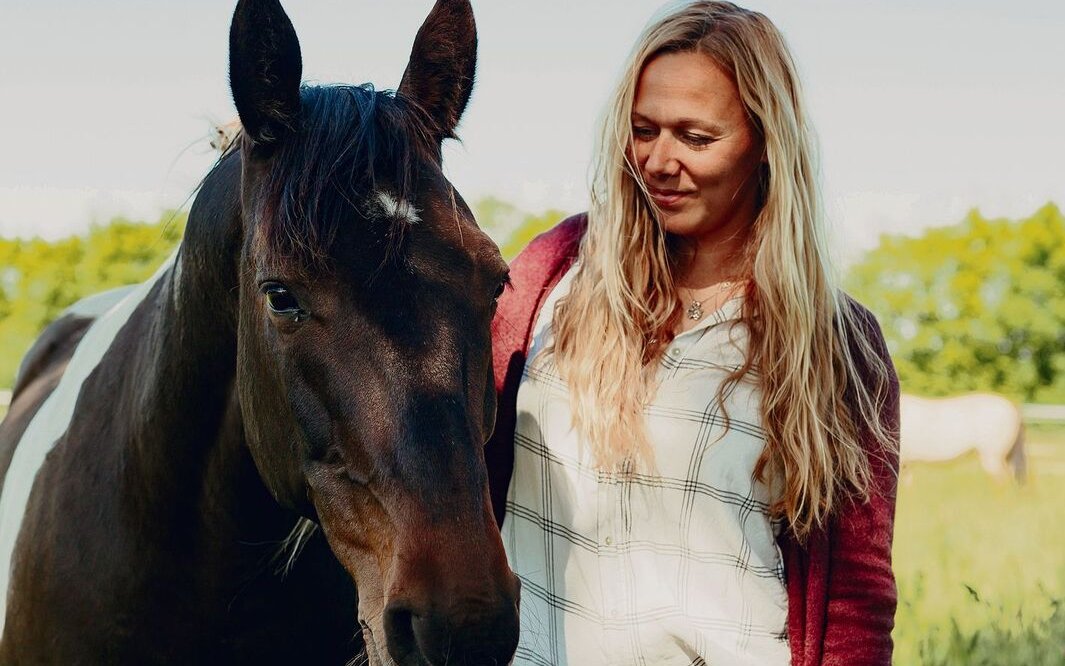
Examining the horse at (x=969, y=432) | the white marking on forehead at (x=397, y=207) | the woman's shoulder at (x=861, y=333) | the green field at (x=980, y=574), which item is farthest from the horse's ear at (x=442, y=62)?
the horse at (x=969, y=432)

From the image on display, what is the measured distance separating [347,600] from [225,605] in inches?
11.5

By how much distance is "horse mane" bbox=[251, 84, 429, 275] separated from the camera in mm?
1847

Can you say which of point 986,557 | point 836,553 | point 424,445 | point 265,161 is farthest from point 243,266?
point 986,557

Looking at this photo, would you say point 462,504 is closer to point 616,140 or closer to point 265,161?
point 265,161

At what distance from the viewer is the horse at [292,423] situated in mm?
1702

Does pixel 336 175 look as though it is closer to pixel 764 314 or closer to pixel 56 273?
pixel 764 314

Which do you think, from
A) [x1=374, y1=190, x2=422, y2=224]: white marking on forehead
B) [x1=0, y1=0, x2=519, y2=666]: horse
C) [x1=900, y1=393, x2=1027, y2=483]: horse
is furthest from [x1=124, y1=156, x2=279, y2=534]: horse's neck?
[x1=900, y1=393, x2=1027, y2=483]: horse

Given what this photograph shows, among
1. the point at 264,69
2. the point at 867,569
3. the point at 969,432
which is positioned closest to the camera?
the point at 264,69

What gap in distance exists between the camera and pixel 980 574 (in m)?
5.42

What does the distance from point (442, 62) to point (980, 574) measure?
4.38 metres

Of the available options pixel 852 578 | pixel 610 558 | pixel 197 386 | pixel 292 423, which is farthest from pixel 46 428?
pixel 852 578

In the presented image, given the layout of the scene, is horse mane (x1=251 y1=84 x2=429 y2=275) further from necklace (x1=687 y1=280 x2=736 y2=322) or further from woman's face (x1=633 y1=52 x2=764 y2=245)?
necklace (x1=687 y1=280 x2=736 y2=322)

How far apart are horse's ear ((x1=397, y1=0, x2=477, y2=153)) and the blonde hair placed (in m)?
0.36

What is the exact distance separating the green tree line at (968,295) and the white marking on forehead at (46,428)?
1249cm
